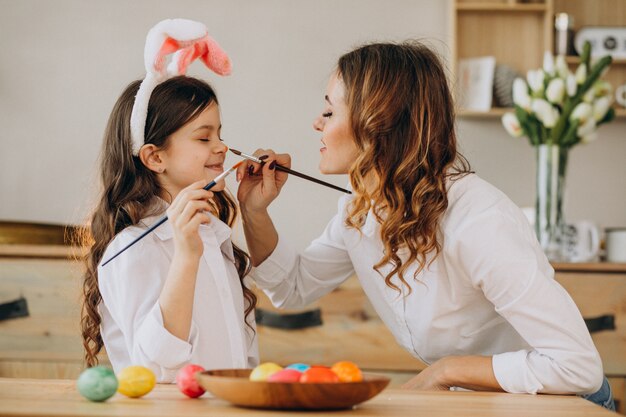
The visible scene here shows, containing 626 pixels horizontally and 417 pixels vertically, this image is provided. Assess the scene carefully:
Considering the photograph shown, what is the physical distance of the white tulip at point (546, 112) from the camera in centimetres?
275

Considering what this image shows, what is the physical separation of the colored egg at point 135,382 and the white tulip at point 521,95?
197cm

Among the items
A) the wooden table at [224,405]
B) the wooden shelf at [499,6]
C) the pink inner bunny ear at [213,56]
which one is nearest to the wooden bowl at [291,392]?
the wooden table at [224,405]

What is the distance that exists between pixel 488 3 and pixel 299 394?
7.48ft

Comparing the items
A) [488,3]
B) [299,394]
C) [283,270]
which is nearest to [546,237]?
[488,3]

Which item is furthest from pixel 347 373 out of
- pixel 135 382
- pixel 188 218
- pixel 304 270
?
pixel 304 270

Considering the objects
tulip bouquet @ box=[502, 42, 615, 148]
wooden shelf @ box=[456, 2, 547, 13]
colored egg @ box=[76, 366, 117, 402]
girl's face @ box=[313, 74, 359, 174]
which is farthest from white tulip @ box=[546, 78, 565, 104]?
colored egg @ box=[76, 366, 117, 402]

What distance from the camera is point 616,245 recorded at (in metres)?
2.79

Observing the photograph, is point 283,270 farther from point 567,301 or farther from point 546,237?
point 546,237

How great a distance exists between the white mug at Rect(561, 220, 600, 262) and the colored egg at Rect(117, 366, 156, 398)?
1953 mm

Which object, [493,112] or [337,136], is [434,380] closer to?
[337,136]

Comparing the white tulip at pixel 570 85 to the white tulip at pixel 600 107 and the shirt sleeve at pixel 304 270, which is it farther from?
the shirt sleeve at pixel 304 270

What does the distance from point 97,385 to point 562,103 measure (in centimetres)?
206

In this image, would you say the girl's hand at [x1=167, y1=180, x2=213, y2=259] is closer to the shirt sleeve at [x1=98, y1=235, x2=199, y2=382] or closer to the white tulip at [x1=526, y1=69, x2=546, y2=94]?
the shirt sleeve at [x1=98, y1=235, x2=199, y2=382]

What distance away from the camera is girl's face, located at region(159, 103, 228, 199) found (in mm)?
1737
